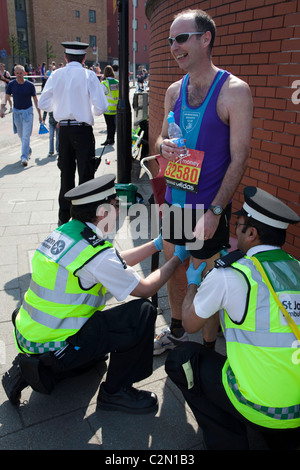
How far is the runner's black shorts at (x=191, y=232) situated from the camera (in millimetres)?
2543

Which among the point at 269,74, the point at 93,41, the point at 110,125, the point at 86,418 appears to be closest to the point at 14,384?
the point at 86,418

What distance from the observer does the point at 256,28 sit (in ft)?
11.4

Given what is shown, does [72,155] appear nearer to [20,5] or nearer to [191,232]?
[191,232]

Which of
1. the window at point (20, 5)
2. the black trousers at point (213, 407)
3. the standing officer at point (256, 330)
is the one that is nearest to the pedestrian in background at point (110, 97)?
the black trousers at point (213, 407)

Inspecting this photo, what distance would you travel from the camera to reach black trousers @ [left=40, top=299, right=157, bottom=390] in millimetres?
2262

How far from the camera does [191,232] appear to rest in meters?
2.59

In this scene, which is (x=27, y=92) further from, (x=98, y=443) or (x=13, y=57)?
(x=13, y=57)

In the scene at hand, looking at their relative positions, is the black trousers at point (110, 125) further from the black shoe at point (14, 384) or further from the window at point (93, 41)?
the window at point (93, 41)

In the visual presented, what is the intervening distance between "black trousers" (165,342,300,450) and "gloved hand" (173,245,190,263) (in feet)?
2.07

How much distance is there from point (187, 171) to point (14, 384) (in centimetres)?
166

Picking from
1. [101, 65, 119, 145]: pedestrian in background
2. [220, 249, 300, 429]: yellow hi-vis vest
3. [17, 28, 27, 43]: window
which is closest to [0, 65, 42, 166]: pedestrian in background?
[101, 65, 119, 145]: pedestrian in background

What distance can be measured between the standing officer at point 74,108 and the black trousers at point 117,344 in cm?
282

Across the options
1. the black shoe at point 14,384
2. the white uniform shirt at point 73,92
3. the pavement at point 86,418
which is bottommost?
the pavement at point 86,418

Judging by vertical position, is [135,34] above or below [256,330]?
above
